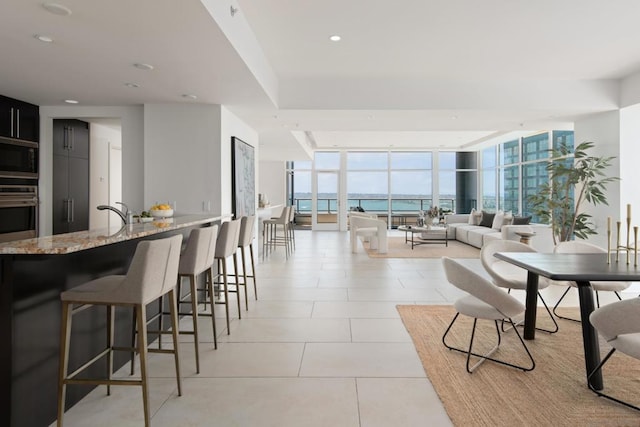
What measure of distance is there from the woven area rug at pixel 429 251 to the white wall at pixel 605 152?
2.27m

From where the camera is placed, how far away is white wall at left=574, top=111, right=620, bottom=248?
6.11 m

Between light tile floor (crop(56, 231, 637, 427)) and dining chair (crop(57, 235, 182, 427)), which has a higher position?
dining chair (crop(57, 235, 182, 427))

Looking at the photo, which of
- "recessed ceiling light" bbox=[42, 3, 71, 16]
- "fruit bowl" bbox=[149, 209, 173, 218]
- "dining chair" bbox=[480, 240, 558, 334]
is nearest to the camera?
"recessed ceiling light" bbox=[42, 3, 71, 16]

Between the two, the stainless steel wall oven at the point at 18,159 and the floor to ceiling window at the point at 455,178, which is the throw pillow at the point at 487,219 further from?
the stainless steel wall oven at the point at 18,159

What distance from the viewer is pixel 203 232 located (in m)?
3.13

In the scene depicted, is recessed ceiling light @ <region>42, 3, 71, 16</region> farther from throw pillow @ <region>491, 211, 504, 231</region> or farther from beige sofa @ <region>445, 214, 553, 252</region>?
throw pillow @ <region>491, 211, 504, 231</region>

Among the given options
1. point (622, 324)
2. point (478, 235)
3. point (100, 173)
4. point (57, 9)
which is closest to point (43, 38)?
point (57, 9)

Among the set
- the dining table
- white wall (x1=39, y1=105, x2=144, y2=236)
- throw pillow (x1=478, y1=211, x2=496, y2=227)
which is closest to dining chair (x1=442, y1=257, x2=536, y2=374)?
the dining table

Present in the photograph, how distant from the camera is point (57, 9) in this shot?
2.77 m

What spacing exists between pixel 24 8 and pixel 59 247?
1.77 meters

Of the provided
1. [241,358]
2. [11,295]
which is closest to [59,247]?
[11,295]

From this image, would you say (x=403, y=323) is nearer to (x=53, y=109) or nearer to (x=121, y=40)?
(x=121, y=40)

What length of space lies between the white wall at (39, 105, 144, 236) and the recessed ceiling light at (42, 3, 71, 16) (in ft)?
9.78

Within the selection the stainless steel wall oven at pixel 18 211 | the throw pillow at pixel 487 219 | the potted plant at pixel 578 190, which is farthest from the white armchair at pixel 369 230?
the stainless steel wall oven at pixel 18 211
